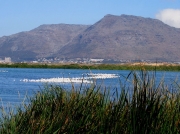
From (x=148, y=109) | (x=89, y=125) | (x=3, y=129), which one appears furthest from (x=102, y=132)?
(x=3, y=129)

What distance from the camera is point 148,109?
9391mm

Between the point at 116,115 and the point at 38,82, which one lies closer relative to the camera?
the point at 116,115

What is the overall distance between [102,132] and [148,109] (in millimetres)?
991

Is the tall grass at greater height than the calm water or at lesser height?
greater

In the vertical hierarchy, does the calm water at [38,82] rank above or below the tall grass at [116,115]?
below

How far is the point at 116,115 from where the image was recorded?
32.0 feet

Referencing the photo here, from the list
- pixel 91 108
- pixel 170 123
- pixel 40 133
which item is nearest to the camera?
pixel 40 133

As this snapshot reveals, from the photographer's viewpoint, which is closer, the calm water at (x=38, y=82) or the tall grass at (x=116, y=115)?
the tall grass at (x=116, y=115)

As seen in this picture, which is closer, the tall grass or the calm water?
the tall grass

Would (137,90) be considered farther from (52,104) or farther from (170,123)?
(52,104)

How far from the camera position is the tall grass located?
925cm

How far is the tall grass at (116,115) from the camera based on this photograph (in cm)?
925

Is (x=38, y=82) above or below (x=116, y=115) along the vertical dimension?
below

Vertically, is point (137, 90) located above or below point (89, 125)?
above
